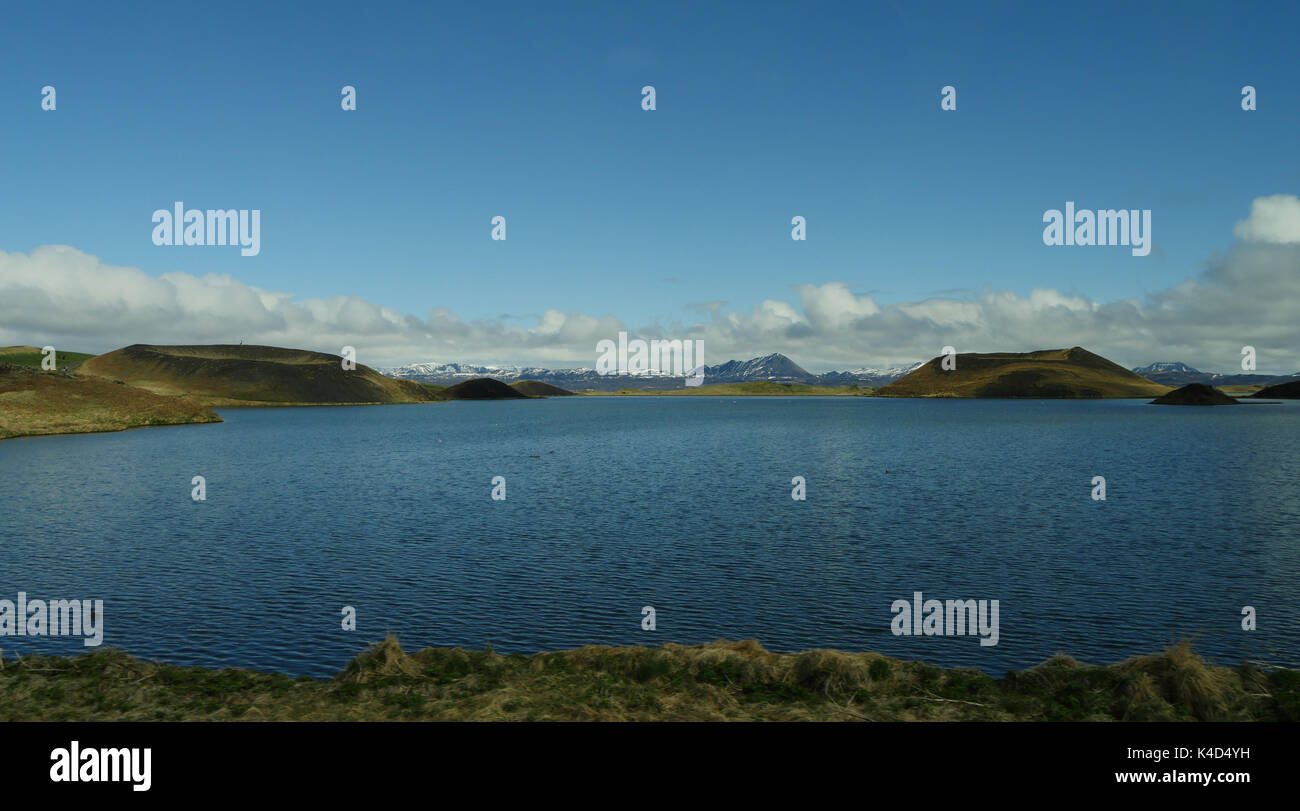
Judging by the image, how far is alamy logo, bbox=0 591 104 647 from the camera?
27.3 m

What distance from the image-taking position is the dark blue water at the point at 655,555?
27.5m

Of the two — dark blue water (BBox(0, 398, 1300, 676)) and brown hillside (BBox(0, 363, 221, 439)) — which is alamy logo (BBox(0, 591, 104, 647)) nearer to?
dark blue water (BBox(0, 398, 1300, 676))

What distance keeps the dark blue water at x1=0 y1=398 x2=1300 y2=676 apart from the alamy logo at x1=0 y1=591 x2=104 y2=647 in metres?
0.67

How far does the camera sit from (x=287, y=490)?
69.6 meters

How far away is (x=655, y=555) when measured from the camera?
134ft
